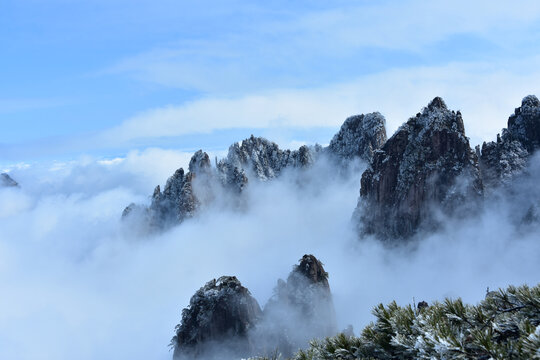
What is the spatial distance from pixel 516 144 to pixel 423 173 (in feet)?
83.7

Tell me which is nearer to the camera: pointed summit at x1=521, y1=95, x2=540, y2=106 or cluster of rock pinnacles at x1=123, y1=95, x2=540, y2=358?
cluster of rock pinnacles at x1=123, y1=95, x2=540, y2=358

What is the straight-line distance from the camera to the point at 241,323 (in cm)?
5322

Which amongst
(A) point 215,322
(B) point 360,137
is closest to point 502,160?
(B) point 360,137

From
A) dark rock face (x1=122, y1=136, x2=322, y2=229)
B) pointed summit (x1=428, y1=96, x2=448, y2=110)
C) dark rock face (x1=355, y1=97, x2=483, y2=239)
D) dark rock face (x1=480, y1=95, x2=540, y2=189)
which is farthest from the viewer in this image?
dark rock face (x1=122, y1=136, x2=322, y2=229)

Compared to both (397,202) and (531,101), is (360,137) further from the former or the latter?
(531,101)

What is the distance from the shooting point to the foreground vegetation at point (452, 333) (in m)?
5.88

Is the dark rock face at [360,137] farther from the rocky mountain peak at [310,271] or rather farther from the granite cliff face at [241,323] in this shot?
the granite cliff face at [241,323]

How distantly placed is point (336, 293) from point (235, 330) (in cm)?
6299

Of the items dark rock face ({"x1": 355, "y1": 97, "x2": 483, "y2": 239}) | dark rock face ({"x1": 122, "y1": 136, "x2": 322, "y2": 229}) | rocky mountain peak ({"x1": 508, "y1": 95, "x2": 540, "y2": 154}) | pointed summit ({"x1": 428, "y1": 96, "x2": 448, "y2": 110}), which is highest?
dark rock face ({"x1": 122, "y1": 136, "x2": 322, "y2": 229})

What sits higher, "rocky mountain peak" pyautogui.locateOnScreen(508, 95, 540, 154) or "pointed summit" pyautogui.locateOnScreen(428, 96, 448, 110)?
"pointed summit" pyautogui.locateOnScreen(428, 96, 448, 110)

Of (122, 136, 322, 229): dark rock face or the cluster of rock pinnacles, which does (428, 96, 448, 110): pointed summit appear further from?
(122, 136, 322, 229): dark rock face

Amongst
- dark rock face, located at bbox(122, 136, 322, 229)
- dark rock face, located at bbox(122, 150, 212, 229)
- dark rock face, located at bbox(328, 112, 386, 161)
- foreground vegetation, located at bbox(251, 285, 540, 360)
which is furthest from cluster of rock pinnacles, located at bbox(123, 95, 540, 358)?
dark rock face, located at bbox(122, 150, 212, 229)

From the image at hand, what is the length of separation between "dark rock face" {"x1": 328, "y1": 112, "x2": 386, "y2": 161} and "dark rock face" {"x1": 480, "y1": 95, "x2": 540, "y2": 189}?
4997 centimetres

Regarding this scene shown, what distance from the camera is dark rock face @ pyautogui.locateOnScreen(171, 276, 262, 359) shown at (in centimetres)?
5203
